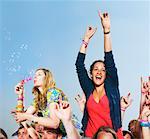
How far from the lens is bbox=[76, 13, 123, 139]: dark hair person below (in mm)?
2271

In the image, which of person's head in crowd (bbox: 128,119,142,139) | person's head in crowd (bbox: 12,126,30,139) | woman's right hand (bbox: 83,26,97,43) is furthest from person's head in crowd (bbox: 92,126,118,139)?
woman's right hand (bbox: 83,26,97,43)

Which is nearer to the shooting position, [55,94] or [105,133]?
[105,133]

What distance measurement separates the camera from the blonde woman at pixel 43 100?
2.27 m

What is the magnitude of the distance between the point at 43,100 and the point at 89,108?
10.7 inches

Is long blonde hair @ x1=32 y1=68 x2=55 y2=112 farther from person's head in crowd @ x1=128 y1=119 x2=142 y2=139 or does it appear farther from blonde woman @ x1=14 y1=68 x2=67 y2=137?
person's head in crowd @ x1=128 y1=119 x2=142 y2=139

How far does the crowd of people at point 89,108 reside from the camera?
227 cm

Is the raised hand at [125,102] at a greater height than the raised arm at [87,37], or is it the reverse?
the raised arm at [87,37]

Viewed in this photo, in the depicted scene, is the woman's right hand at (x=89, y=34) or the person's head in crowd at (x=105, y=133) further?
the woman's right hand at (x=89, y=34)

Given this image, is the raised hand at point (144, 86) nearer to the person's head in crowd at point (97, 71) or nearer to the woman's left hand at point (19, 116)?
the person's head in crowd at point (97, 71)

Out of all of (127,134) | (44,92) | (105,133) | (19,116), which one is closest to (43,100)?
(44,92)

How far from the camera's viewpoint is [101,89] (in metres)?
2.31

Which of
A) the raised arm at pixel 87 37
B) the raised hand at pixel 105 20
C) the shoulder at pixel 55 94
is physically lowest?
the shoulder at pixel 55 94

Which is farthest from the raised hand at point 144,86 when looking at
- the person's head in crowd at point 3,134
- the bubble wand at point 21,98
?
the person's head in crowd at point 3,134

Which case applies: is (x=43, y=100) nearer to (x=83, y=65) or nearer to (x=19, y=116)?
(x=19, y=116)
